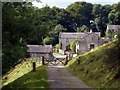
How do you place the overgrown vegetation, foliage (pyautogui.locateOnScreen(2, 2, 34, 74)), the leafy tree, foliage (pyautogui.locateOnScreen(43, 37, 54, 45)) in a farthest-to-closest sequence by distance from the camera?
the leafy tree, the overgrown vegetation, foliage (pyautogui.locateOnScreen(43, 37, 54, 45)), foliage (pyautogui.locateOnScreen(2, 2, 34, 74))

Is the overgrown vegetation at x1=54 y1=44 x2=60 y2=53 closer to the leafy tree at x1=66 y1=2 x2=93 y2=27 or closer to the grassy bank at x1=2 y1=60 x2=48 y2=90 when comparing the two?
the leafy tree at x1=66 y1=2 x2=93 y2=27

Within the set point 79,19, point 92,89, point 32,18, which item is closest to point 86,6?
point 79,19

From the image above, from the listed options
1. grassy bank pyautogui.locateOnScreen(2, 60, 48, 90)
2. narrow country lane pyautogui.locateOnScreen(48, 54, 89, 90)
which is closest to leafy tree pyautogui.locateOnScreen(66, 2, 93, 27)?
grassy bank pyautogui.locateOnScreen(2, 60, 48, 90)

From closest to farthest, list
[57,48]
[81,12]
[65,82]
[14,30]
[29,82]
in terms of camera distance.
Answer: [65,82], [14,30], [29,82], [57,48], [81,12]

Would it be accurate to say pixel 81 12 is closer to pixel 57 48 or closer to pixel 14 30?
pixel 57 48

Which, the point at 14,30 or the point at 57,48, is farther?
the point at 57,48

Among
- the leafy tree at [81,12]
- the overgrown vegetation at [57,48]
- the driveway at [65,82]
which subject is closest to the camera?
the driveway at [65,82]

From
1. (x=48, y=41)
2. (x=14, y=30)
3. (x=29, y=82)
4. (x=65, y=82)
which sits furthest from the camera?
(x=48, y=41)

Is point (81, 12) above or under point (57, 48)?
above

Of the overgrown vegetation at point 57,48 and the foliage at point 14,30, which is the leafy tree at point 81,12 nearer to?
the overgrown vegetation at point 57,48

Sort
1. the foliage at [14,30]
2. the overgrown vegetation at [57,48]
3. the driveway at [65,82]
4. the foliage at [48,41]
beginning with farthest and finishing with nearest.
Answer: the overgrown vegetation at [57,48]
the foliage at [48,41]
the foliage at [14,30]
the driveway at [65,82]

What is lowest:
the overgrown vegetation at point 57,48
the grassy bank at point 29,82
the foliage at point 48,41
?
the overgrown vegetation at point 57,48

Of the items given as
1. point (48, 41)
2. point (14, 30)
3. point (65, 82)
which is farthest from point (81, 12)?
point (65, 82)

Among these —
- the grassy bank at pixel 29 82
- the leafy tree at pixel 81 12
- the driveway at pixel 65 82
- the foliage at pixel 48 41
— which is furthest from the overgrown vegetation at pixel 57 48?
the driveway at pixel 65 82
